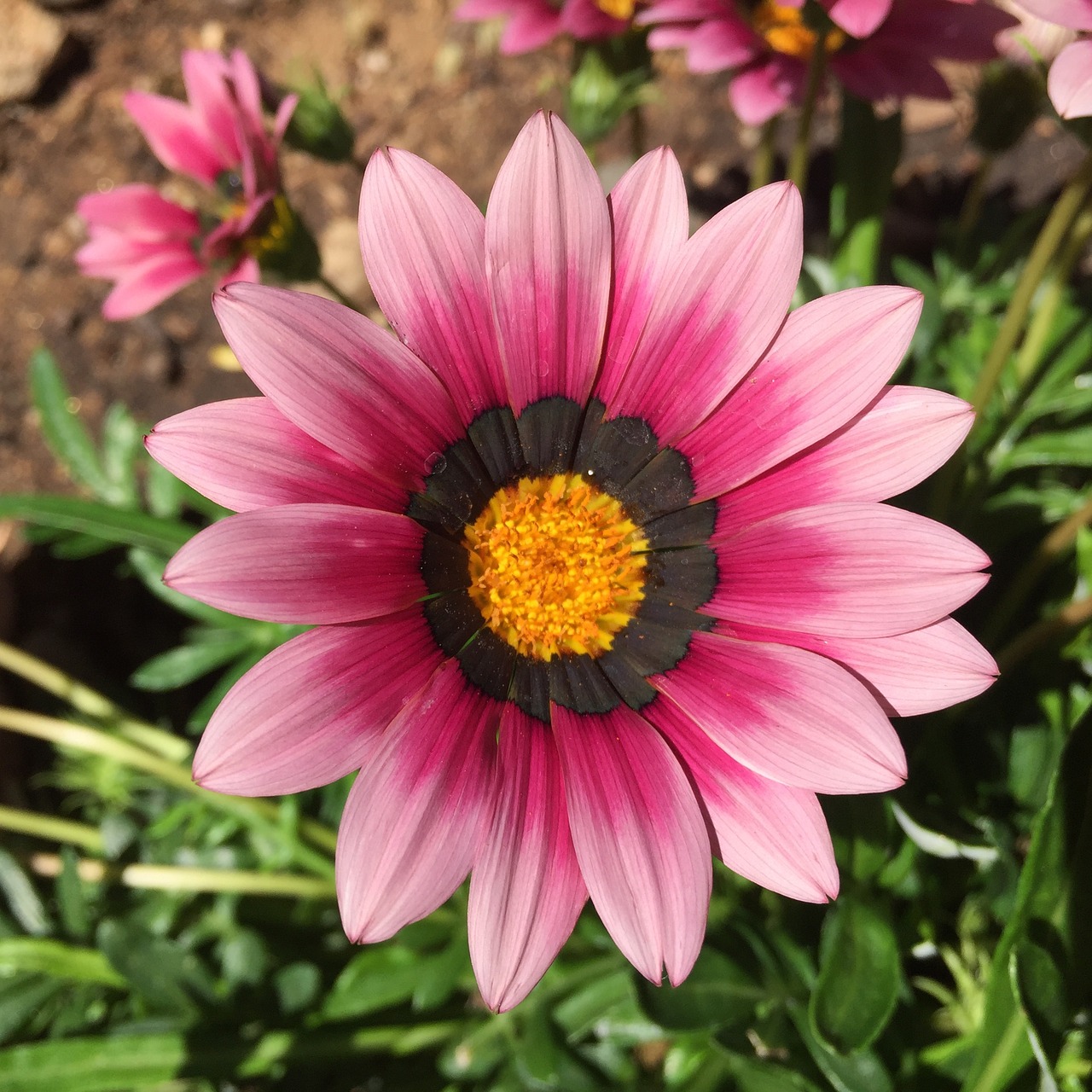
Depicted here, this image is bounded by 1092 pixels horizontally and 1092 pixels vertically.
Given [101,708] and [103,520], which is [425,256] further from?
[101,708]

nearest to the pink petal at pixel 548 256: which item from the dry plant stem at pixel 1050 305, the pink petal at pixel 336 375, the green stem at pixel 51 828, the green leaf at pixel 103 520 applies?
the pink petal at pixel 336 375

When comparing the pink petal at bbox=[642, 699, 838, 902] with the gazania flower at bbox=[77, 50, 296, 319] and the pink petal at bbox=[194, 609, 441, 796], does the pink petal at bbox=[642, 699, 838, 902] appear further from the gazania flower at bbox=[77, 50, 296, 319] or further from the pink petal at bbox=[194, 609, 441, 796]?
the gazania flower at bbox=[77, 50, 296, 319]

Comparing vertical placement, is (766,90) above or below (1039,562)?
above

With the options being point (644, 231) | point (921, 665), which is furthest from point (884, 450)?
point (644, 231)

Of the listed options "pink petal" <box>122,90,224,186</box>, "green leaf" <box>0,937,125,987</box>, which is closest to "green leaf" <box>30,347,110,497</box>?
"pink petal" <box>122,90,224,186</box>

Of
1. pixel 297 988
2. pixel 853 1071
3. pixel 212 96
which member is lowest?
pixel 297 988

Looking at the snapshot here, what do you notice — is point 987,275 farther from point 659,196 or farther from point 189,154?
point 189,154

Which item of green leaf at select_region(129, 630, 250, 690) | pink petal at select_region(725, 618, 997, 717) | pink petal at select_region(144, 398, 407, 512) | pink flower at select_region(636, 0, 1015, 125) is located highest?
pink flower at select_region(636, 0, 1015, 125)
